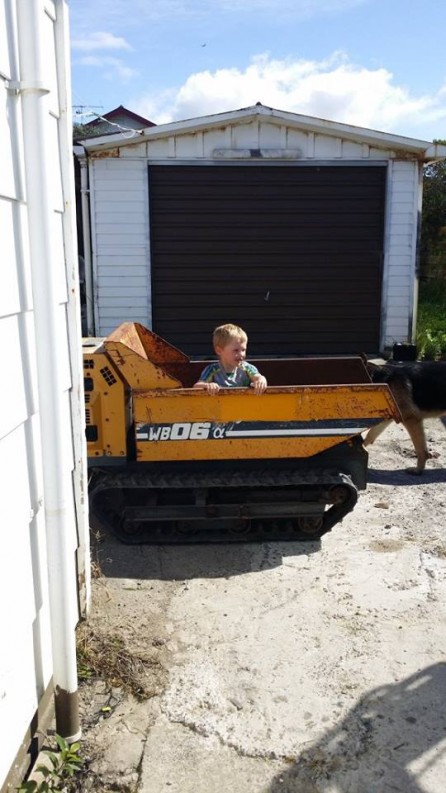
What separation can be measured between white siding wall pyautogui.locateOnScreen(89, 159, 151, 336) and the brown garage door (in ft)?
0.69

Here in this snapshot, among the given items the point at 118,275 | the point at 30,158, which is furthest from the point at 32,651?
the point at 118,275

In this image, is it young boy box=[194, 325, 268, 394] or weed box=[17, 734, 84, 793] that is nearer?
weed box=[17, 734, 84, 793]

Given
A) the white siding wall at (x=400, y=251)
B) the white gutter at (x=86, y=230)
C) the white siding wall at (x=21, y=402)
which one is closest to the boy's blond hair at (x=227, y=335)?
the white siding wall at (x=21, y=402)

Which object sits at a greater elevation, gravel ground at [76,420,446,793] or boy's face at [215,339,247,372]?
boy's face at [215,339,247,372]

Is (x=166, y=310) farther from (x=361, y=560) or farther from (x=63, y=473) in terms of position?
(x=63, y=473)

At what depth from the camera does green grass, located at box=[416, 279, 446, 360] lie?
11766 mm

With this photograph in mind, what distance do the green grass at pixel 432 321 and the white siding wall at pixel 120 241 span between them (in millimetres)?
4726

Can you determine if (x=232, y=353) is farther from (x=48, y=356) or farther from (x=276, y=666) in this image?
(x=48, y=356)

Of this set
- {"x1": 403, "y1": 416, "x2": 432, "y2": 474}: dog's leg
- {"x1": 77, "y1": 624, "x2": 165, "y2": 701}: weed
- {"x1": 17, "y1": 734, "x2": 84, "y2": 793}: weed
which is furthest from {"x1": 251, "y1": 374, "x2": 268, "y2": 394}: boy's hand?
{"x1": 17, "y1": 734, "x2": 84, "y2": 793}: weed

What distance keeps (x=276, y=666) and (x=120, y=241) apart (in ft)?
27.7

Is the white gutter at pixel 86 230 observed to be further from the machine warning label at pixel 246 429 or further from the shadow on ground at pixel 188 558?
the machine warning label at pixel 246 429

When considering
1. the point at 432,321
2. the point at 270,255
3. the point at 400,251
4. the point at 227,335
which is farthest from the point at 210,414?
the point at 432,321

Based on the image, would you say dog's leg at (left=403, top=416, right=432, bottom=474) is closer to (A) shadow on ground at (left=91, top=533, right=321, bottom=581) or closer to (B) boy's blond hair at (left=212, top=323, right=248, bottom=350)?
(A) shadow on ground at (left=91, top=533, right=321, bottom=581)

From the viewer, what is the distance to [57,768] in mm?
2676
